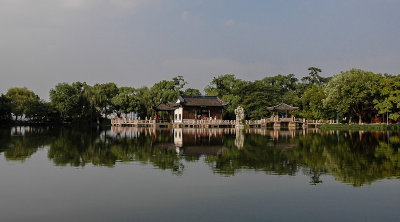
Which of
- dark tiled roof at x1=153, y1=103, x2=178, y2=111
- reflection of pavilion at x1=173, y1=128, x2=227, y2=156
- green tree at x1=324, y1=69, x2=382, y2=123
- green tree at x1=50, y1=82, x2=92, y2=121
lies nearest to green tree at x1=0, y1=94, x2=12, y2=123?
green tree at x1=50, y1=82, x2=92, y2=121

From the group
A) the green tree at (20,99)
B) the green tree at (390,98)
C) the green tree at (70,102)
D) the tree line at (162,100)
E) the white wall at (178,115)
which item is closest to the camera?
the green tree at (390,98)

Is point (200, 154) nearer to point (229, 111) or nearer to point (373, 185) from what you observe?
point (373, 185)

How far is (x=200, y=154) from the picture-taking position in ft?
51.2

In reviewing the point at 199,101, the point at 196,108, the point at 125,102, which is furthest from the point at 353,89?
the point at 125,102

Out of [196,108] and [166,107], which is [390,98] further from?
[166,107]

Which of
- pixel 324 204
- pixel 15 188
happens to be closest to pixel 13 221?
pixel 15 188

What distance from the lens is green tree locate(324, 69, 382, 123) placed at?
40.5 meters

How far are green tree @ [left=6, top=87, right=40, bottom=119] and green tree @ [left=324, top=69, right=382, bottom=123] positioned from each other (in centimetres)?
4482

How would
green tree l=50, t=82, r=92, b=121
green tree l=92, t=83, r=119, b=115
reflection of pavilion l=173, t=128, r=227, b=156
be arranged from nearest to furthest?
1. reflection of pavilion l=173, t=128, r=227, b=156
2. green tree l=50, t=82, r=92, b=121
3. green tree l=92, t=83, r=119, b=115

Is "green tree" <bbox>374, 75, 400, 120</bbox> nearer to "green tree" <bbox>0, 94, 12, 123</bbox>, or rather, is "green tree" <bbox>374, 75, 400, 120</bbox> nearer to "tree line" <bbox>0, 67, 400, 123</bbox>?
"tree line" <bbox>0, 67, 400, 123</bbox>

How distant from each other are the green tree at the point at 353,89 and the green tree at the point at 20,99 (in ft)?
147

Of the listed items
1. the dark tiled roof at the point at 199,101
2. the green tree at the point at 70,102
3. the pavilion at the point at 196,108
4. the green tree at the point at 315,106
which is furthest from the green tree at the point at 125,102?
the green tree at the point at 315,106

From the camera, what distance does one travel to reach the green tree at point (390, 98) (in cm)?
3845

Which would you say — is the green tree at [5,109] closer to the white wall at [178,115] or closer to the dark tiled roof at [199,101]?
the white wall at [178,115]
